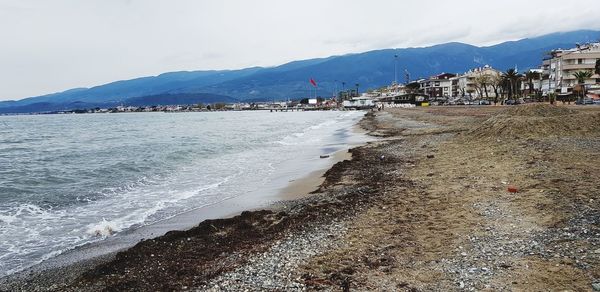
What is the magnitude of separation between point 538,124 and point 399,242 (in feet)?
60.3

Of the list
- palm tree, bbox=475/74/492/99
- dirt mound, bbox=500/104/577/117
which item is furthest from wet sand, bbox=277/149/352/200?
palm tree, bbox=475/74/492/99

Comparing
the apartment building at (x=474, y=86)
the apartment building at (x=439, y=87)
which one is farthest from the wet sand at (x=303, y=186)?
the apartment building at (x=439, y=87)

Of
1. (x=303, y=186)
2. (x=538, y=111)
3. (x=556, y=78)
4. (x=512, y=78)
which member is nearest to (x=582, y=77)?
(x=556, y=78)

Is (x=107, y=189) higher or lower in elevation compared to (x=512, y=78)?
lower

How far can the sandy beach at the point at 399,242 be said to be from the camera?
21.8ft

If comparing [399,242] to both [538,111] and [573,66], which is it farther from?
[573,66]

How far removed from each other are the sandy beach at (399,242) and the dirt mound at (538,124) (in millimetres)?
7142

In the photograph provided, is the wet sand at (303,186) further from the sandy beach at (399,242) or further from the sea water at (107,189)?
the sea water at (107,189)

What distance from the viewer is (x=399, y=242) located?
8.44 m

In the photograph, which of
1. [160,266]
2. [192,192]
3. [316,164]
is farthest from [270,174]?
[160,266]

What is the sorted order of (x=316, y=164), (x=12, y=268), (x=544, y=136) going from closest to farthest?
(x=12, y=268)
(x=544, y=136)
(x=316, y=164)

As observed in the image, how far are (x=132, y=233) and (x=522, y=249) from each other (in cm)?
970

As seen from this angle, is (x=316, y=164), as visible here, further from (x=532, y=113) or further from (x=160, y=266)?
(x=160, y=266)

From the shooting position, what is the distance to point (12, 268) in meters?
9.38
